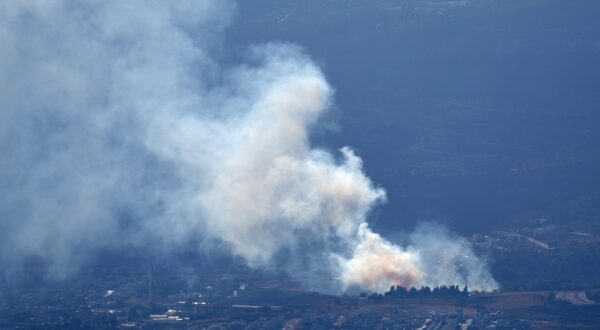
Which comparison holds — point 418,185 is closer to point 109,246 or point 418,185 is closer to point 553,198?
point 553,198

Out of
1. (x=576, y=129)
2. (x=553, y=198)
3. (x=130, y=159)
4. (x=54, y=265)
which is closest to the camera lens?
(x=54, y=265)

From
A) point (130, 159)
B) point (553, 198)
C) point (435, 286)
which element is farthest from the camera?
point (553, 198)

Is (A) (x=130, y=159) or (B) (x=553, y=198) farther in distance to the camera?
(B) (x=553, y=198)

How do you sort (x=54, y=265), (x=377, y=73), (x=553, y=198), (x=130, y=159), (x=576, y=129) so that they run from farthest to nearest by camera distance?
(x=377, y=73)
(x=576, y=129)
(x=553, y=198)
(x=130, y=159)
(x=54, y=265)

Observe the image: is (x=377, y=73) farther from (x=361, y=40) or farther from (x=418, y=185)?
(x=418, y=185)

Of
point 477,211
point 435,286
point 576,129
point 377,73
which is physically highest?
point 377,73

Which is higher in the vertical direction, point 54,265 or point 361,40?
point 361,40

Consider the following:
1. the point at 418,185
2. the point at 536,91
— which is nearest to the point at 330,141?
the point at 418,185

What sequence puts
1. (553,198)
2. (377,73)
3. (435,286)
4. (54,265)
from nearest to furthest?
1. (435,286)
2. (54,265)
3. (553,198)
4. (377,73)

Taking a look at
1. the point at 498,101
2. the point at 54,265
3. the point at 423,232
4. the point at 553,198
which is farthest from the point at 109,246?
the point at 498,101
